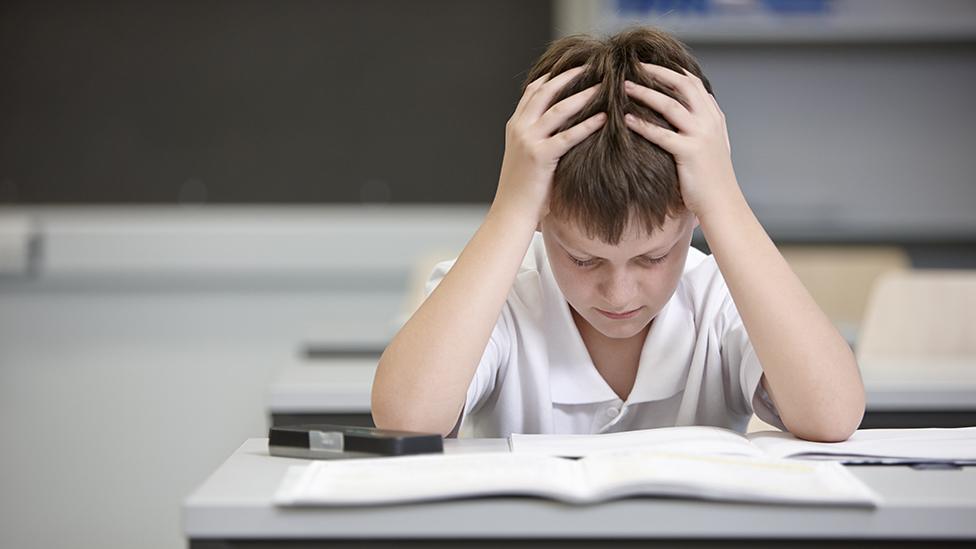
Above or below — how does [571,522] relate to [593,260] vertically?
below

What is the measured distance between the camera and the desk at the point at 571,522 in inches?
30.8

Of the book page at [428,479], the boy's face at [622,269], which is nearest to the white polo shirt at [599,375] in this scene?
the boy's face at [622,269]

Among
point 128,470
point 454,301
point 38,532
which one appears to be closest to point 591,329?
point 454,301

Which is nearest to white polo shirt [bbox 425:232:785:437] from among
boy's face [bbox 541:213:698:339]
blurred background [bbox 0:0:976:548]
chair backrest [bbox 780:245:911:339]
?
boy's face [bbox 541:213:698:339]

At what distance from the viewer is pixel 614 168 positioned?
44.2 inches

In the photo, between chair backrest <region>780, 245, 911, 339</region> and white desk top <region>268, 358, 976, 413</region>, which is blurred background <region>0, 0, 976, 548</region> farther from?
white desk top <region>268, 358, 976, 413</region>

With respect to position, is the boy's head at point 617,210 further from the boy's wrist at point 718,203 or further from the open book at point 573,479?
the open book at point 573,479

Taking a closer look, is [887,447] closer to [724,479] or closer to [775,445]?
[775,445]

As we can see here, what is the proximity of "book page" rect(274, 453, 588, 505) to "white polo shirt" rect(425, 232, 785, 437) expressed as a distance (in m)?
0.35

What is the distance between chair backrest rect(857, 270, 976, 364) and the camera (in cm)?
234

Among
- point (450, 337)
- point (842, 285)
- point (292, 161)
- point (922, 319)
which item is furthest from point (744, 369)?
point (292, 161)

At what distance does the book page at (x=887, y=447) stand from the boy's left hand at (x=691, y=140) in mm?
244

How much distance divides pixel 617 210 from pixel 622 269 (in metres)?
0.06

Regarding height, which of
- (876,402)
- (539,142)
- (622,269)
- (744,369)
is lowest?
(876,402)
